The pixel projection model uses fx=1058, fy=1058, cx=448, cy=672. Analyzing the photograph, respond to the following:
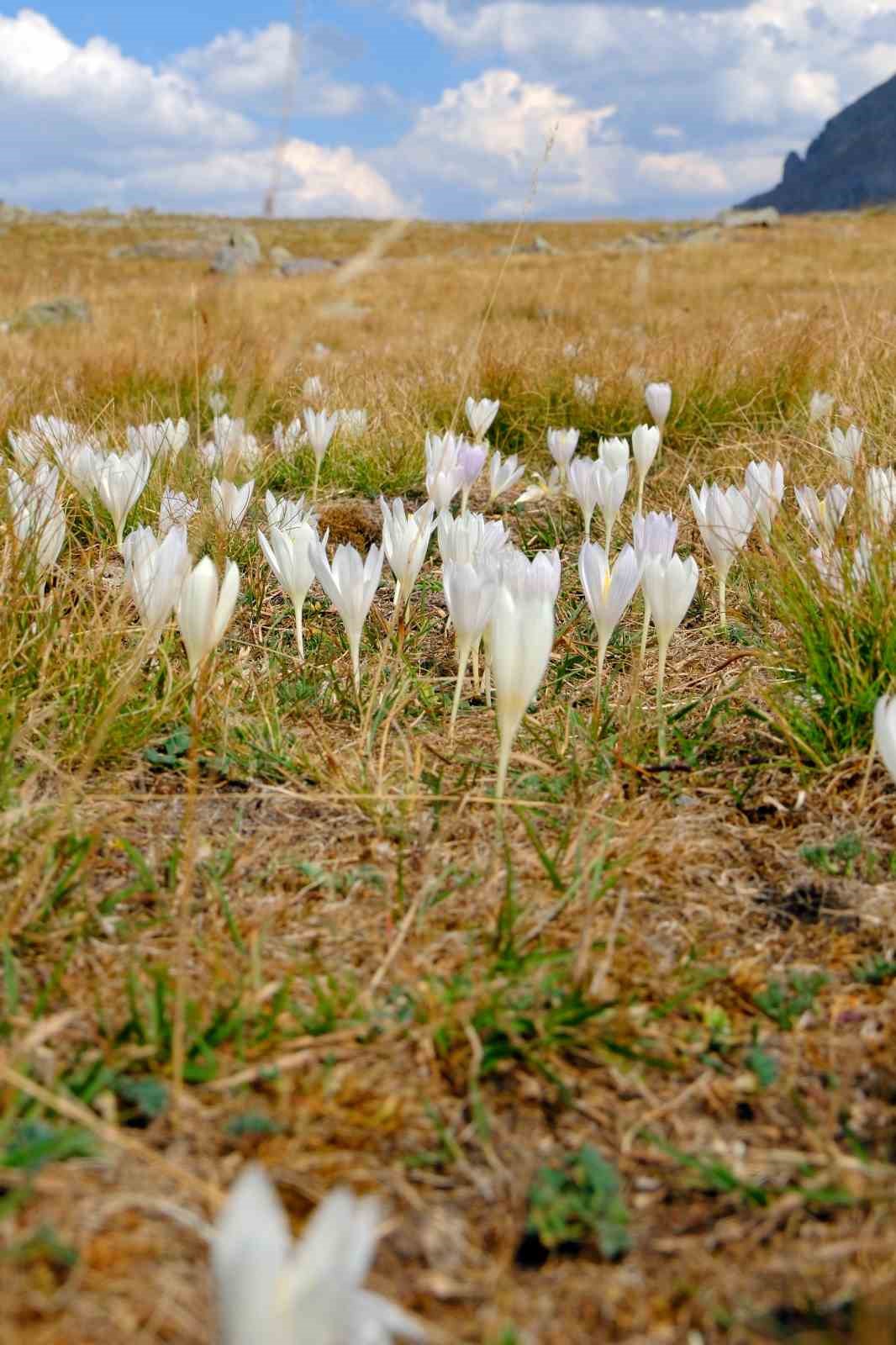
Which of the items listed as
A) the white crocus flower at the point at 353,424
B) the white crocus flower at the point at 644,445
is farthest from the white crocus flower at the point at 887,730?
the white crocus flower at the point at 353,424

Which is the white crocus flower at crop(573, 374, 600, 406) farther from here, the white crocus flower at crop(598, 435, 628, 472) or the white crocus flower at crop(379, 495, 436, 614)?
the white crocus flower at crop(379, 495, 436, 614)

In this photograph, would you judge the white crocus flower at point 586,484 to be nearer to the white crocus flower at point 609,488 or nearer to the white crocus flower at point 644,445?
the white crocus flower at point 609,488

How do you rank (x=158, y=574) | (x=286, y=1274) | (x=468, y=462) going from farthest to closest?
1. (x=468, y=462)
2. (x=158, y=574)
3. (x=286, y=1274)

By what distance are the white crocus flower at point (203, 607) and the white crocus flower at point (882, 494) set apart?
1328 millimetres

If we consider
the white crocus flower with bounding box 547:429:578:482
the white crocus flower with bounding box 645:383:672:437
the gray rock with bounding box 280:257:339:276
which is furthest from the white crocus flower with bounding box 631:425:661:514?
the gray rock with bounding box 280:257:339:276

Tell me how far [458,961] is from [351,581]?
895 millimetres

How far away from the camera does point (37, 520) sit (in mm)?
2391

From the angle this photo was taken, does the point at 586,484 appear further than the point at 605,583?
Yes

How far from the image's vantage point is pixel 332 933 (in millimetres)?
1550

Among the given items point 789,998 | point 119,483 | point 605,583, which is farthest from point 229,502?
point 789,998

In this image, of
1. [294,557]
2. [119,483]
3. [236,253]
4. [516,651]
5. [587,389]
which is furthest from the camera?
[236,253]

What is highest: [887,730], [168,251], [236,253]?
[168,251]

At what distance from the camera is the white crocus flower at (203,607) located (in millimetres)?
1857

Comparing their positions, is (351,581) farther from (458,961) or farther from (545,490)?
(545,490)
